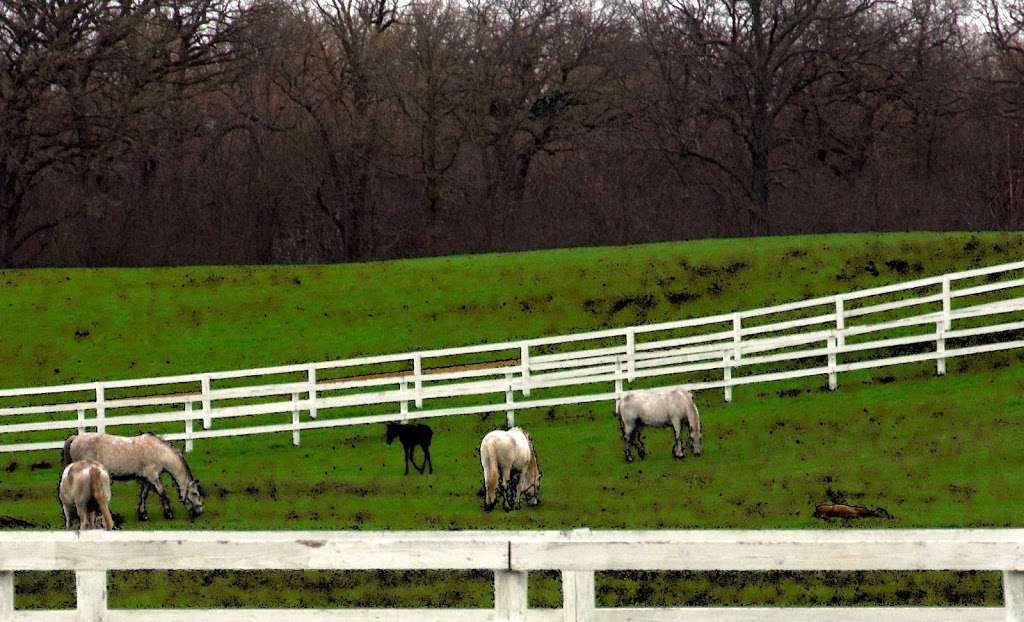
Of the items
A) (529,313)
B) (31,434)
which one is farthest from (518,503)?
(529,313)

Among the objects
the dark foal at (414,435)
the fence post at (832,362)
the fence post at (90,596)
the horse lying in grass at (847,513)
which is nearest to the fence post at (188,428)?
the dark foal at (414,435)

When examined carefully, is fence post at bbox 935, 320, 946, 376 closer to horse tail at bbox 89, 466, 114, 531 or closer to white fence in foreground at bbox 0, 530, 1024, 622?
horse tail at bbox 89, 466, 114, 531

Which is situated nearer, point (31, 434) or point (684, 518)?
point (684, 518)

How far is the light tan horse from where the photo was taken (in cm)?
1780

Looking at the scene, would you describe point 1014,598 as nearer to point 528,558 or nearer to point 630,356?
point 528,558

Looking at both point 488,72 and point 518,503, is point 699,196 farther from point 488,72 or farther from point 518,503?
point 518,503

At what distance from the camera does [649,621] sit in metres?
8.07

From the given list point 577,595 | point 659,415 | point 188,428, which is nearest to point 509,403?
point 659,415

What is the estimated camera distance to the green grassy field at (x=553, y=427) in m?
14.6

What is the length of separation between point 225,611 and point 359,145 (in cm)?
5404

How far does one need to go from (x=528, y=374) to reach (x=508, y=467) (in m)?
8.48

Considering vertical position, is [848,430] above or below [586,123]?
below

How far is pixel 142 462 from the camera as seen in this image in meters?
20.8

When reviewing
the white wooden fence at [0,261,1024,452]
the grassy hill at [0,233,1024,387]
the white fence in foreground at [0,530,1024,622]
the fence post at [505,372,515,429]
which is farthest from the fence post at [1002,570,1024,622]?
the grassy hill at [0,233,1024,387]
